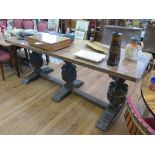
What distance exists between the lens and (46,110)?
198 centimetres

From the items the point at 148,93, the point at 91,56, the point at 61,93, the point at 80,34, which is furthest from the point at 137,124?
the point at 80,34

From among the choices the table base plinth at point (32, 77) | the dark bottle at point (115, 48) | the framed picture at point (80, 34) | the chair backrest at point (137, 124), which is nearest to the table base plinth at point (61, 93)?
the table base plinth at point (32, 77)

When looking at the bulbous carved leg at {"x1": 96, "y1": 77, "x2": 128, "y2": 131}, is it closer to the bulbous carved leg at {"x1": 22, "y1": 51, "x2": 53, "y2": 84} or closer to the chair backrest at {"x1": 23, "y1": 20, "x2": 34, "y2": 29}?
the bulbous carved leg at {"x1": 22, "y1": 51, "x2": 53, "y2": 84}

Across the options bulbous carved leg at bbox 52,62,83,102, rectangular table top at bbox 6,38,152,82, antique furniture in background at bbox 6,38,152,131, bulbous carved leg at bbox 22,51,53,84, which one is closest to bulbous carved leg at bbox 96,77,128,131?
antique furniture in background at bbox 6,38,152,131

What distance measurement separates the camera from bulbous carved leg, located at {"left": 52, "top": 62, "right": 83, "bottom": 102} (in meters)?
2.12

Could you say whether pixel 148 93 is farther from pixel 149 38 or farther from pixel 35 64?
pixel 149 38

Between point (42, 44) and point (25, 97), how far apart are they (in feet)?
2.85

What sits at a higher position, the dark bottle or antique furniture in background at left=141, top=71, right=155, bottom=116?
the dark bottle

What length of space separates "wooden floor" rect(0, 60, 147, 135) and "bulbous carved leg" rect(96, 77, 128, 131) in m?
0.08

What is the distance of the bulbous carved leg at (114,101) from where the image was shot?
1691mm

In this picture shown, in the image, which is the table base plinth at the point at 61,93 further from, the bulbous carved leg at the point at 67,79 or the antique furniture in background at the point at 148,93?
the antique furniture in background at the point at 148,93
